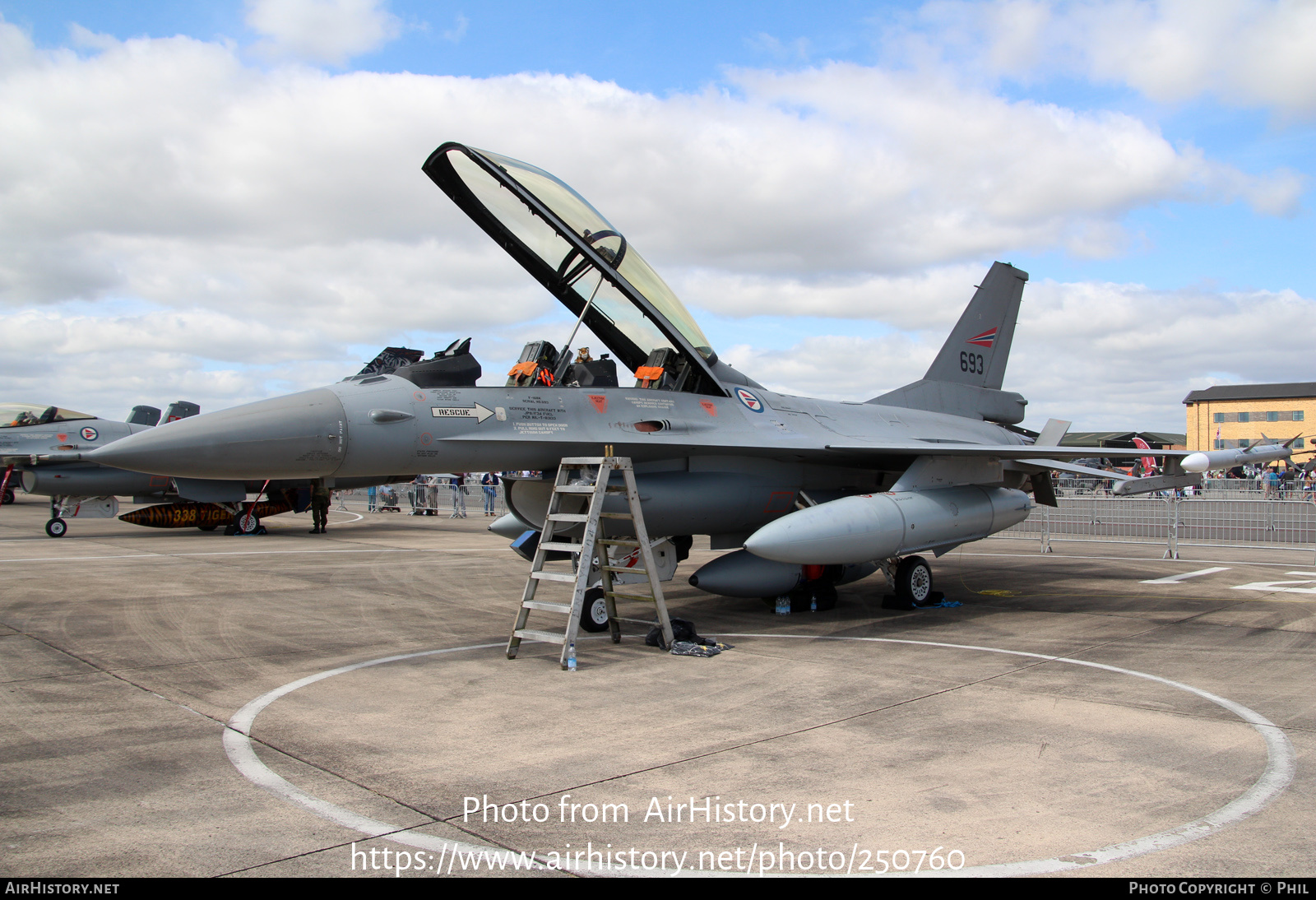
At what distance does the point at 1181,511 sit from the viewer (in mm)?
20188

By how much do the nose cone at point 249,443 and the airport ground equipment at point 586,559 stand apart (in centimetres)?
180

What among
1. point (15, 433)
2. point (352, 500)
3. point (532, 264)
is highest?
point (532, 264)

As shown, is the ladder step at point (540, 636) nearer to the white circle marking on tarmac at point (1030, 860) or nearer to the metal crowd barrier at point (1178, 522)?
the white circle marking on tarmac at point (1030, 860)

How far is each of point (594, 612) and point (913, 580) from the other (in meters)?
4.06

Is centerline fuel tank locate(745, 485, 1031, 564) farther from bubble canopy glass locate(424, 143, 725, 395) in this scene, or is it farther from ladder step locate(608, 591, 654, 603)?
bubble canopy glass locate(424, 143, 725, 395)

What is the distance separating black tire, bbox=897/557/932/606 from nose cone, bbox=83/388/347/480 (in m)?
6.33

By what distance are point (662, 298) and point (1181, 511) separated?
17.6 meters

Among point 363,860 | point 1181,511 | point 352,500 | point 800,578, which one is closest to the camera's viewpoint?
point 363,860

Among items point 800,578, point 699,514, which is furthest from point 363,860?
point 800,578

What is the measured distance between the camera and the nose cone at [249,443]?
19.7ft

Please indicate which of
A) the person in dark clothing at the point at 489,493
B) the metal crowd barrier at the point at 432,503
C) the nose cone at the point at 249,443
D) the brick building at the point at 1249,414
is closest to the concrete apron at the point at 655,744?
the nose cone at the point at 249,443

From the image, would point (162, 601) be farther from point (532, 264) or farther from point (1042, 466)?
point (1042, 466)

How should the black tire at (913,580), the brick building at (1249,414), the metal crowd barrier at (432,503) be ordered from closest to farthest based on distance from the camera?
1. the black tire at (913,580)
2. the metal crowd barrier at (432,503)
3. the brick building at (1249,414)

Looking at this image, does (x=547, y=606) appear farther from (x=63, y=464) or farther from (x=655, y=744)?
(x=63, y=464)
